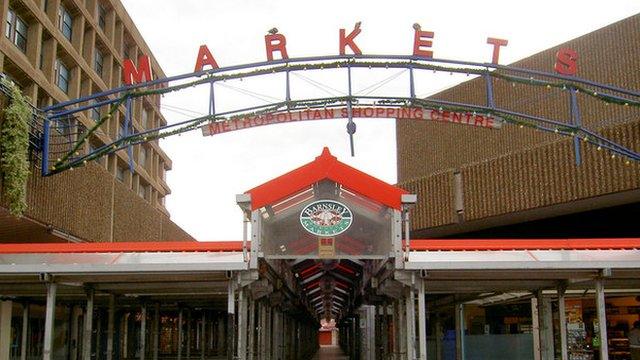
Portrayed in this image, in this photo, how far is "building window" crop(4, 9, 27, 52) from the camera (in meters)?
28.1

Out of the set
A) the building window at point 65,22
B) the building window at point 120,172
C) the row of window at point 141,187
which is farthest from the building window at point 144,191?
the building window at point 65,22

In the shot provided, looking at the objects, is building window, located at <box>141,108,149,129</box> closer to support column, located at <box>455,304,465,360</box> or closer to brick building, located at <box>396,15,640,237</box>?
brick building, located at <box>396,15,640,237</box>

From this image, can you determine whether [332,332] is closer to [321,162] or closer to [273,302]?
[273,302]

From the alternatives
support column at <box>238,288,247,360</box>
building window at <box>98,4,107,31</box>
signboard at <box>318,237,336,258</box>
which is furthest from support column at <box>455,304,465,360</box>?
building window at <box>98,4,107,31</box>

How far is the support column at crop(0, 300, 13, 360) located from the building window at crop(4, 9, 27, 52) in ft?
40.9

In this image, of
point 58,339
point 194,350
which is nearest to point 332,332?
point 194,350

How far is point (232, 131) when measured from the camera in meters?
18.1

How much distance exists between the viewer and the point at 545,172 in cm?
2109

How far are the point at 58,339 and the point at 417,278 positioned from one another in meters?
16.3

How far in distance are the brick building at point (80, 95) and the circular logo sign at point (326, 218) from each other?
7.75m

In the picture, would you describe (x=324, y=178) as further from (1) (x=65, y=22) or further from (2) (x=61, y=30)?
(1) (x=65, y=22)

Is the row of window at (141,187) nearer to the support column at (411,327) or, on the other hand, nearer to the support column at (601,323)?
the support column at (411,327)

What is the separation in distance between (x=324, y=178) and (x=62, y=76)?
84.8 ft

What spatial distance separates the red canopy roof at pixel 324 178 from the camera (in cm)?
1182
